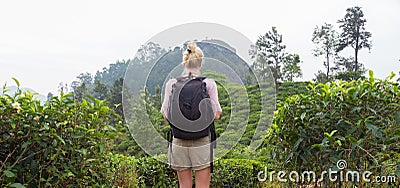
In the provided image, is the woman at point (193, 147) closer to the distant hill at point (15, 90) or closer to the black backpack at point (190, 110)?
the black backpack at point (190, 110)

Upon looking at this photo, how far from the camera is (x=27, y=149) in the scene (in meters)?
1.94

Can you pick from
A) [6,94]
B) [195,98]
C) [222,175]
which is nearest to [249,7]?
[222,175]

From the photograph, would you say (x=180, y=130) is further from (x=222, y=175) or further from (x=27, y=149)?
(x=222, y=175)

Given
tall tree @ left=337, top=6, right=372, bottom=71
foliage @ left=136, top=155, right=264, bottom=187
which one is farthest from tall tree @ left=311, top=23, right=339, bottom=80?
foliage @ left=136, top=155, right=264, bottom=187

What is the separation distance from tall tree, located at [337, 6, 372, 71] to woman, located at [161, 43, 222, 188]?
13.4 metres

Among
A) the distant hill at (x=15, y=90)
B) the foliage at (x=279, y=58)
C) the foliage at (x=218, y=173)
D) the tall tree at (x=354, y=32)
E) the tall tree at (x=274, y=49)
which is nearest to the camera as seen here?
the distant hill at (x=15, y=90)

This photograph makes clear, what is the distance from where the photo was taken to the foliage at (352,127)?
2211mm

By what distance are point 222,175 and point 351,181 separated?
6.91ft

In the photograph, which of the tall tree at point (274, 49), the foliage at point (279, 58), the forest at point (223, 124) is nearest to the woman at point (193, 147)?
the forest at point (223, 124)

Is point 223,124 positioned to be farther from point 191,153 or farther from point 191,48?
point 191,48

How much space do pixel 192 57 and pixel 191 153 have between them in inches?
26.5

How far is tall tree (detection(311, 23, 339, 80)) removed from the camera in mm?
15056

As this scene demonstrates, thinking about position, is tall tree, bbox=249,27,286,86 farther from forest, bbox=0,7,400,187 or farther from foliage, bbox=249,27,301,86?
forest, bbox=0,7,400,187

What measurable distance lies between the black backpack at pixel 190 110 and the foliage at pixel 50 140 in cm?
49
